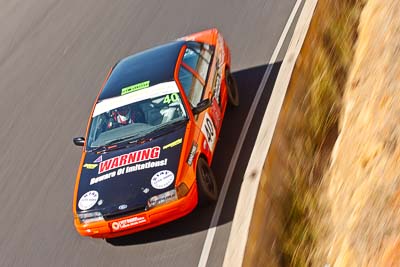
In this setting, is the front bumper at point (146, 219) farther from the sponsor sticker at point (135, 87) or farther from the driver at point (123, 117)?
the sponsor sticker at point (135, 87)

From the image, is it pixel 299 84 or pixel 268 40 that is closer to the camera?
pixel 299 84

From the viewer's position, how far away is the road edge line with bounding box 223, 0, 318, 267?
7996mm

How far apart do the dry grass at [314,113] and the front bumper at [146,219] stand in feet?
4.94

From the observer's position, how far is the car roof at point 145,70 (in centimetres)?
1154

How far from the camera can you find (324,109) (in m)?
10.7

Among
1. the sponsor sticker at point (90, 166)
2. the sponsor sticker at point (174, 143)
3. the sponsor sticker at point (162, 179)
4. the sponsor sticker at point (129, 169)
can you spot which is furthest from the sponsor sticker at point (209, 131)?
the sponsor sticker at point (90, 166)

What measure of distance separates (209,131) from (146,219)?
189 centimetres

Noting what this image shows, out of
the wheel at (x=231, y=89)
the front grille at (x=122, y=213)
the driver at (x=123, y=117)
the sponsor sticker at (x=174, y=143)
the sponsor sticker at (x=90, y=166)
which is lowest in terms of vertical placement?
the wheel at (x=231, y=89)

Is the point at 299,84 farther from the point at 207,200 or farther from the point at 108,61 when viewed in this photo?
the point at 108,61

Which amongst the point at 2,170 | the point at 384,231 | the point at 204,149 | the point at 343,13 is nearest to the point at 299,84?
the point at 204,149

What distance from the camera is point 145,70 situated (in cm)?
1179

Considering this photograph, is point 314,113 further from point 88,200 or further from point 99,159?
point 88,200

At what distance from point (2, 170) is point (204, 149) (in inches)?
176

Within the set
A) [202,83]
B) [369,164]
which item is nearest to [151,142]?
[202,83]
